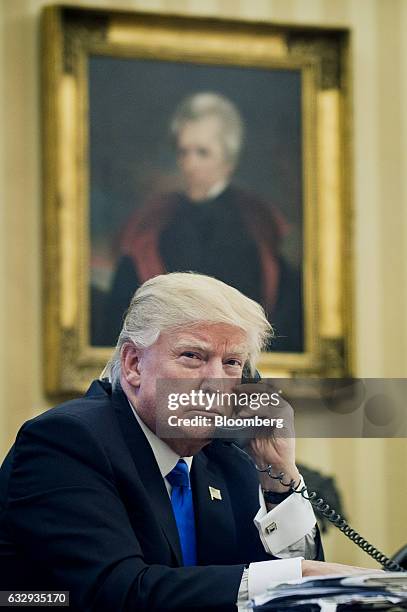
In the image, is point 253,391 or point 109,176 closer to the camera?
point 253,391

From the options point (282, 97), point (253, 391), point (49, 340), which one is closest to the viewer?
point (253, 391)

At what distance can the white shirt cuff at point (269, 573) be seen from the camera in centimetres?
189

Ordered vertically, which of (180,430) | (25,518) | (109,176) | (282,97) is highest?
(282,97)

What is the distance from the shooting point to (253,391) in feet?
6.65

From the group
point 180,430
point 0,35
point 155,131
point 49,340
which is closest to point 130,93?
point 155,131

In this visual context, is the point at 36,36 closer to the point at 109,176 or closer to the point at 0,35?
the point at 0,35

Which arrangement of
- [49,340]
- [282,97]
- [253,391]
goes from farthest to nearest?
[282,97]
[49,340]
[253,391]

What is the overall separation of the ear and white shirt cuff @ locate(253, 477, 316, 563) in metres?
0.37

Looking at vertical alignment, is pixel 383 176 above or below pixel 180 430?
above

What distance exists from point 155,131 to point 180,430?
131 inches

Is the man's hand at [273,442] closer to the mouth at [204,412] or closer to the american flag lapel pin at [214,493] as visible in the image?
the mouth at [204,412]

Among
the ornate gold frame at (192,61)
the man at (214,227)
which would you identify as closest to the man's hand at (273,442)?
the ornate gold frame at (192,61)

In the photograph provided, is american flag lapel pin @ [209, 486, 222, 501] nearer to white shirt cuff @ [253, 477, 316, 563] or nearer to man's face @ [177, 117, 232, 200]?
white shirt cuff @ [253, 477, 316, 563]

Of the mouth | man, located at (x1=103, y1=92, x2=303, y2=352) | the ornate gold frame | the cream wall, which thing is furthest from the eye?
man, located at (x1=103, y1=92, x2=303, y2=352)
